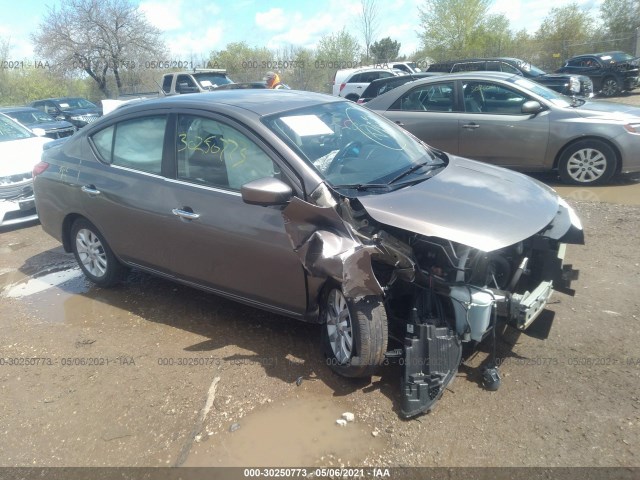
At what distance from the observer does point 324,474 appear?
2602 millimetres

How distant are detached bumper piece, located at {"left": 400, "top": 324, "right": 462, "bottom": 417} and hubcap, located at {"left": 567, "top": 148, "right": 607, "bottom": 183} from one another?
5369 mm

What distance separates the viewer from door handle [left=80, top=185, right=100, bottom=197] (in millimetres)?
4514

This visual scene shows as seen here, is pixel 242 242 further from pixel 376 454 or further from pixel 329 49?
pixel 329 49

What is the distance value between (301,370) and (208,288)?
1.03 meters

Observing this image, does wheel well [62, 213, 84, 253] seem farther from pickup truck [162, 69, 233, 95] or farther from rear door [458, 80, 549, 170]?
pickup truck [162, 69, 233, 95]

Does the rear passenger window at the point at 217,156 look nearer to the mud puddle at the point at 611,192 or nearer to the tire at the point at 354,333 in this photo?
the tire at the point at 354,333

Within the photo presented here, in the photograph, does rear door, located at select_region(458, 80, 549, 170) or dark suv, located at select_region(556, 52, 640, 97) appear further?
dark suv, located at select_region(556, 52, 640, 97)

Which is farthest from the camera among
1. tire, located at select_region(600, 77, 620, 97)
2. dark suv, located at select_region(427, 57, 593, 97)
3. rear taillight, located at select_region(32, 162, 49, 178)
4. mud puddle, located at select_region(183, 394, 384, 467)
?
tire, located at select_region(600, 77, 620, 97)

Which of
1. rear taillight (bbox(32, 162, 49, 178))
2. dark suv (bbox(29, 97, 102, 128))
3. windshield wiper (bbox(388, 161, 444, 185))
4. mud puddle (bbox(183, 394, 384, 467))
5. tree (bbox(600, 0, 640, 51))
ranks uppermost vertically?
tree (bbox(600, 0, 640, 51))

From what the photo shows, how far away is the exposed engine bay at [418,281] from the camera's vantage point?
9.58ft

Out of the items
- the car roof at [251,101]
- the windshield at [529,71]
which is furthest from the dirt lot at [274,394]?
the windshield at [529,71]

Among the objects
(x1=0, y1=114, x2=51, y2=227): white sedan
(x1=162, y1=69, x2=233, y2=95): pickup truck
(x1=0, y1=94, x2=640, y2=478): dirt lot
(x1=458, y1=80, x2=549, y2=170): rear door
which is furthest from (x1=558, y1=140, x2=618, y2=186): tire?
(x1=162, y1=69, x2=233, y2=95): pickup truck

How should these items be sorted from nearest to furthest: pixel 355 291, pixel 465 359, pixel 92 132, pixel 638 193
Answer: pixel 355 291 → pixel 465 359 → pixel 92 132 → pixel 638 193

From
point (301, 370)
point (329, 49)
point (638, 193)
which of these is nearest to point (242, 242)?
point (301, 370)
